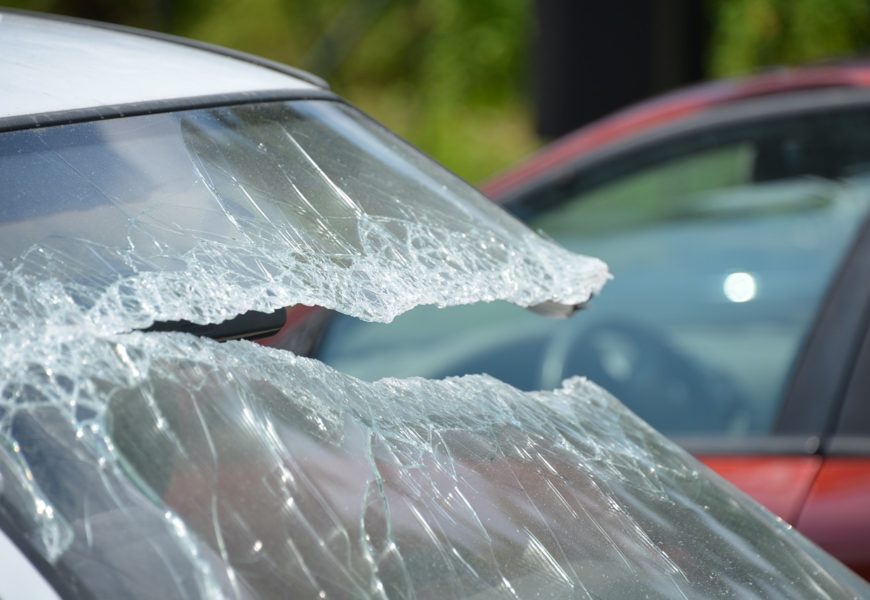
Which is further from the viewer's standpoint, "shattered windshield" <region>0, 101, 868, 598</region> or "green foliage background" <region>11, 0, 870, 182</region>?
"green foliage background" <region>11, 0, 870, 182</region>

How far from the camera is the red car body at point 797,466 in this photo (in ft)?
7.82

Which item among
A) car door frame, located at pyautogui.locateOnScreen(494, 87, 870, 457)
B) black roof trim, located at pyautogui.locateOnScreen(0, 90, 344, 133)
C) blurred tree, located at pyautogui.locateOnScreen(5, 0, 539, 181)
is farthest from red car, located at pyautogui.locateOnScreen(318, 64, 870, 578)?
blurred tree, located at pyautogui.locateOnScreen(5, 0, 539, 181)

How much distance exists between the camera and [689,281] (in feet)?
12.3

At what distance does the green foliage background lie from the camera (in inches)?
345

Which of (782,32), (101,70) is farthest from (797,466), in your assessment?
(782,32)

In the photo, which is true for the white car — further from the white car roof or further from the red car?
the red car

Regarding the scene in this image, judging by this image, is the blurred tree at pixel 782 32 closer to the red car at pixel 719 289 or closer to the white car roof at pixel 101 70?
the red car at pixel 719 289

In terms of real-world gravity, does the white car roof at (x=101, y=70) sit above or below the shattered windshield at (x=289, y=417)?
above

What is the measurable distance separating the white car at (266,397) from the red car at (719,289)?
1.09 metres

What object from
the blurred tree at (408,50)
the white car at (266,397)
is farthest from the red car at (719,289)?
the blurred tree at (408,50)

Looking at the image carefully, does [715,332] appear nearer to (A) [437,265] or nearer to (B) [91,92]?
(A) [437,265]

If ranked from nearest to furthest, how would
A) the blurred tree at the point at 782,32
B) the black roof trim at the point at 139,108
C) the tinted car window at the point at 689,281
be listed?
the black roof trim at the point at 139,108 < the tinted car window at the point at 689,281 < the blurred tree at the point at 782,32

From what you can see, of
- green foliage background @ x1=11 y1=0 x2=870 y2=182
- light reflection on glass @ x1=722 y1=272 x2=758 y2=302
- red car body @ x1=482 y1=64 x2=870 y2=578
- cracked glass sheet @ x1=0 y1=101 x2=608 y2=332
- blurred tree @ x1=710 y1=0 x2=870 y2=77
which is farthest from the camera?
green foliage background @ x1=11 y1=0 x2=870 y2=182

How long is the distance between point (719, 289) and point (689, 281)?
10cm
